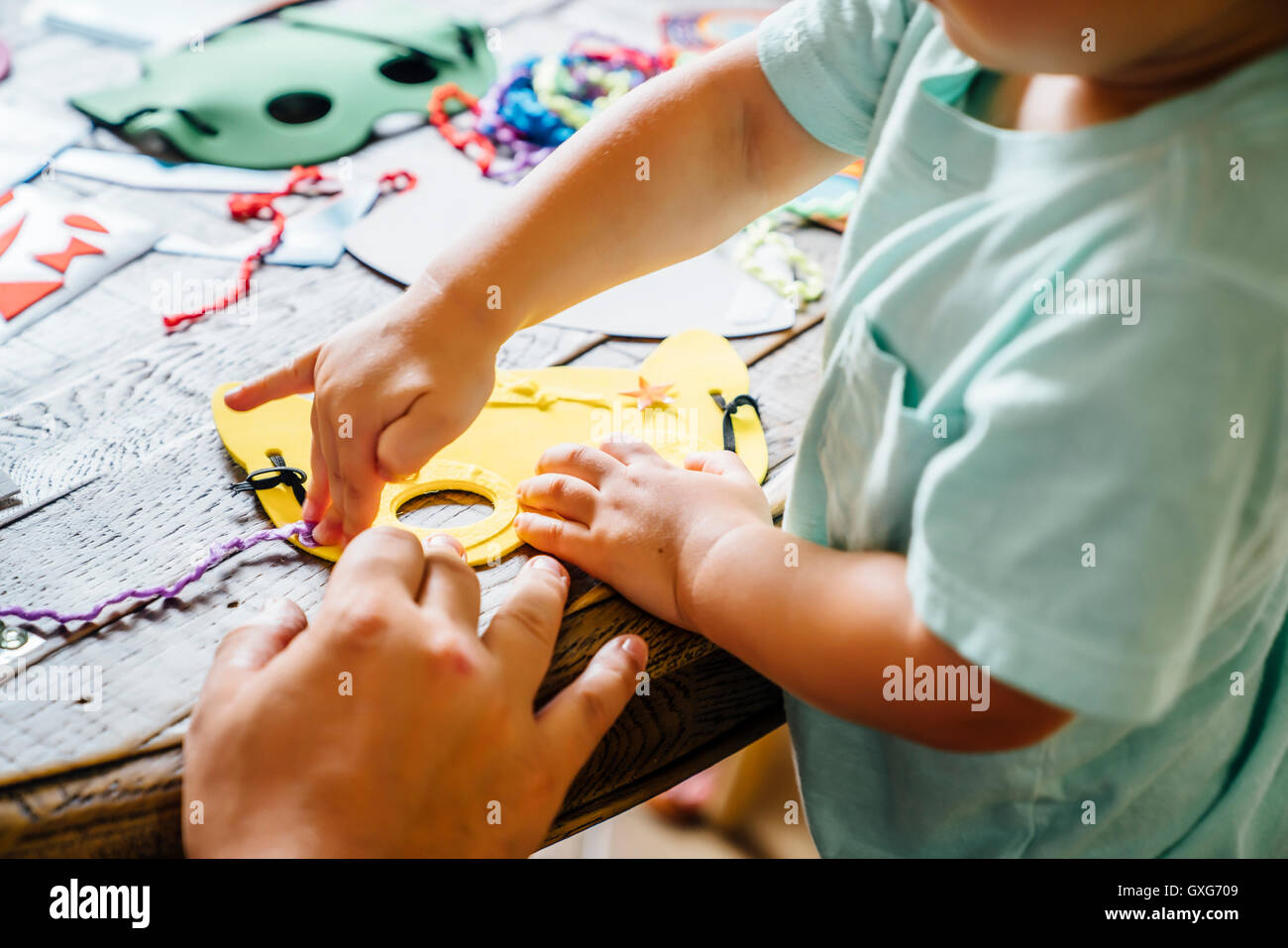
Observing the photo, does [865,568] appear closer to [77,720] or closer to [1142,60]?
[1142,60]

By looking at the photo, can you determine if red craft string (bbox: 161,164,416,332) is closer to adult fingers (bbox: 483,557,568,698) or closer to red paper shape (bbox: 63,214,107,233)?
red paper shape (bbox: 63,214,107,233)

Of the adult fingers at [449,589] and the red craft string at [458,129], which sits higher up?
the red craft string at [458,129]

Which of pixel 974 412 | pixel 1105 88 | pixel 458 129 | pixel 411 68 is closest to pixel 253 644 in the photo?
pixel 974 412

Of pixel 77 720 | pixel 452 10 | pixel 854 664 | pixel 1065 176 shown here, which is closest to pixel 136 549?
pixel 77 720

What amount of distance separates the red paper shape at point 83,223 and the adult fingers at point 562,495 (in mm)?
413

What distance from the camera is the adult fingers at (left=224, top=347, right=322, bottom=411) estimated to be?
1.95ft

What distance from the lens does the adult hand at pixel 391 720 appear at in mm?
430

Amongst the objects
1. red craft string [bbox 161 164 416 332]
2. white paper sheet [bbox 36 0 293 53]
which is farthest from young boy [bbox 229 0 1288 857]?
white paper sheet [bbox 36 0 293 53]

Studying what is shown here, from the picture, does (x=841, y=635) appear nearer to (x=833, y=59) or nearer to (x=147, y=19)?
(x=833, y=59)

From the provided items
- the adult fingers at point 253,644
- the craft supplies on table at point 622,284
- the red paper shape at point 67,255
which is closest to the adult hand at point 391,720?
the adult fingers at point 253,644

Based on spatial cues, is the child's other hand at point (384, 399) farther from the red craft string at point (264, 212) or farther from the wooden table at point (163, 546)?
the red craft string at point (264, 212)

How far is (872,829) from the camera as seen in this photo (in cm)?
59

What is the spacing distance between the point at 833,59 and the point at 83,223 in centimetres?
55

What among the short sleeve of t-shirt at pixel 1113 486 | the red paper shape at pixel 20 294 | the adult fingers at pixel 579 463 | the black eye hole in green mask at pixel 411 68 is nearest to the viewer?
the short sleeve of t-shirt at pixel 1113 486
